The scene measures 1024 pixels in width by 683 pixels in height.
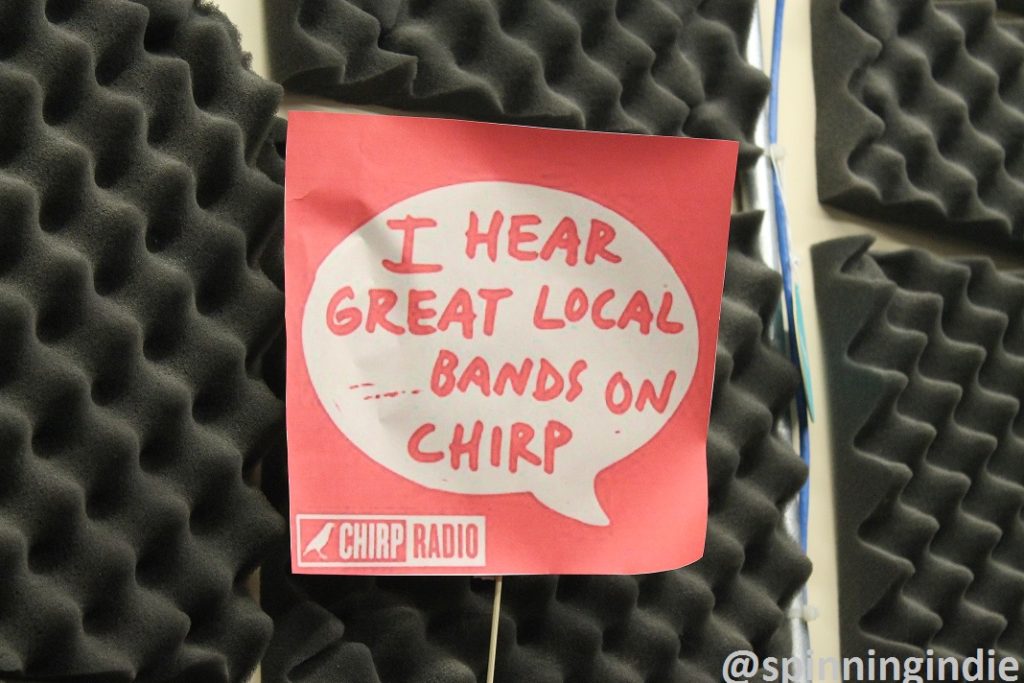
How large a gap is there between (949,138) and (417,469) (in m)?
0.61

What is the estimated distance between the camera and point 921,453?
100 centimetres

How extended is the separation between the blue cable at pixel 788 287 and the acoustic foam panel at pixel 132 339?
418 mm

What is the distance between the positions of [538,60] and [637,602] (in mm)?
403

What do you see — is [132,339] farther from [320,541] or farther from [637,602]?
[637,602]

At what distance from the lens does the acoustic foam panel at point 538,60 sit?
0.84 meters

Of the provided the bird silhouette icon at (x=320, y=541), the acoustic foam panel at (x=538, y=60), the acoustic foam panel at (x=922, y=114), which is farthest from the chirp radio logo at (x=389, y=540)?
the acoustic foam panel at (x=922, y=114)

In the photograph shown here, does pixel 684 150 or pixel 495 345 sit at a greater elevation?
pixel 684 150

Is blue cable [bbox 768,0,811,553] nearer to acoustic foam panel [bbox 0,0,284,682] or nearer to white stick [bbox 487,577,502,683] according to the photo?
white stick [bbox 487,577,502,683]

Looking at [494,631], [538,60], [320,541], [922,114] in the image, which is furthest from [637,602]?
[922,114]

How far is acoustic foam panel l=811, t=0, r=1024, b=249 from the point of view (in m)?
1.03

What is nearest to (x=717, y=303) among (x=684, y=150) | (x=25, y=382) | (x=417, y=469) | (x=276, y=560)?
(x=684, y=150)

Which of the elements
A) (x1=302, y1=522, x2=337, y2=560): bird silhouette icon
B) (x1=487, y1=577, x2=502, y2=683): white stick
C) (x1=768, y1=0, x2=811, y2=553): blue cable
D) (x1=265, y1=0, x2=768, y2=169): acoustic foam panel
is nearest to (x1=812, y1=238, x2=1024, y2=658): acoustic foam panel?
(x1=768, y1=0, x2=811, y2=553): blue cable

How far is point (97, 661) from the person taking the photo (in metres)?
0.68

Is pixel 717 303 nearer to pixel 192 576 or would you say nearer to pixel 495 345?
pixel 495 345
